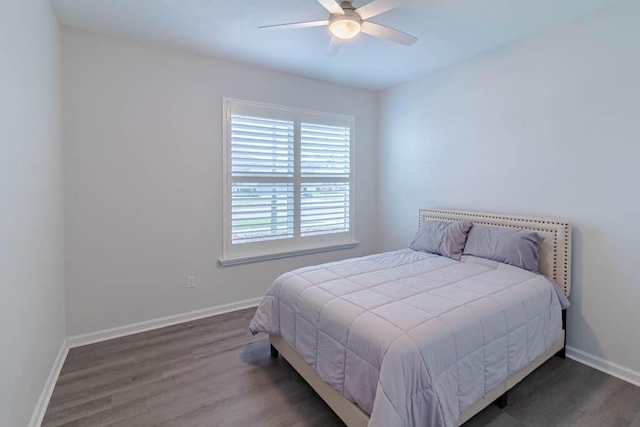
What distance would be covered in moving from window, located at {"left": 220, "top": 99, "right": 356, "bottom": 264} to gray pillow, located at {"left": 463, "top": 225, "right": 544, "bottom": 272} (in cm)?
175

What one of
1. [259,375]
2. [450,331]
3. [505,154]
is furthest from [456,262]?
[259,375]

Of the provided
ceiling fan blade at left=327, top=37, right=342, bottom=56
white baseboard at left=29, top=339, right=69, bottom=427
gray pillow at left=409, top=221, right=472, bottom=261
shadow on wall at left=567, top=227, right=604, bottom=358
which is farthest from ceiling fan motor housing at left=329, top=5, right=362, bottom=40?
white baseboard at left=29, top=339, right=69, bottom=427

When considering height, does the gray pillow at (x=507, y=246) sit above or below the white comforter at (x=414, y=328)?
above

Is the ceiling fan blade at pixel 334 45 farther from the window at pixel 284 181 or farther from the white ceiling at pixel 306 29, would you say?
the window at pixel 284 181

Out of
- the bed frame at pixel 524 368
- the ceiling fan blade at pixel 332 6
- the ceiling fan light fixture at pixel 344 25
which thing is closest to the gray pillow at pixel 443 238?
the bed frame at pixel 524 368

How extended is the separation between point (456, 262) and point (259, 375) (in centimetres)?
190

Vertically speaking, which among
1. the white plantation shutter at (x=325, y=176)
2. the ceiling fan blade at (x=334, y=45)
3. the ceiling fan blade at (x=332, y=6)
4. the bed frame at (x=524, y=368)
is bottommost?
the bed frame at (x=524, y=368)

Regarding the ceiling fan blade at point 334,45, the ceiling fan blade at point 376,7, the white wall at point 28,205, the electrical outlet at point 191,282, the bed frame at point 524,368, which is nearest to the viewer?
the white wall at point 28,205

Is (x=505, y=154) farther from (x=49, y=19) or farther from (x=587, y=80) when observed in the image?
(x=49, y=19)

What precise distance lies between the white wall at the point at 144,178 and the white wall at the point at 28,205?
0.22 metres

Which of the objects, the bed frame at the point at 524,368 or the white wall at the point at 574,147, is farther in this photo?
the white wall at the point at 574,147

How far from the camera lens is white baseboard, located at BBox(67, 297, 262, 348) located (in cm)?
272

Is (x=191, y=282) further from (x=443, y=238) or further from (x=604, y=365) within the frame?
(x=604, y=365)

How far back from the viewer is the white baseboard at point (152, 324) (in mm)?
2720
